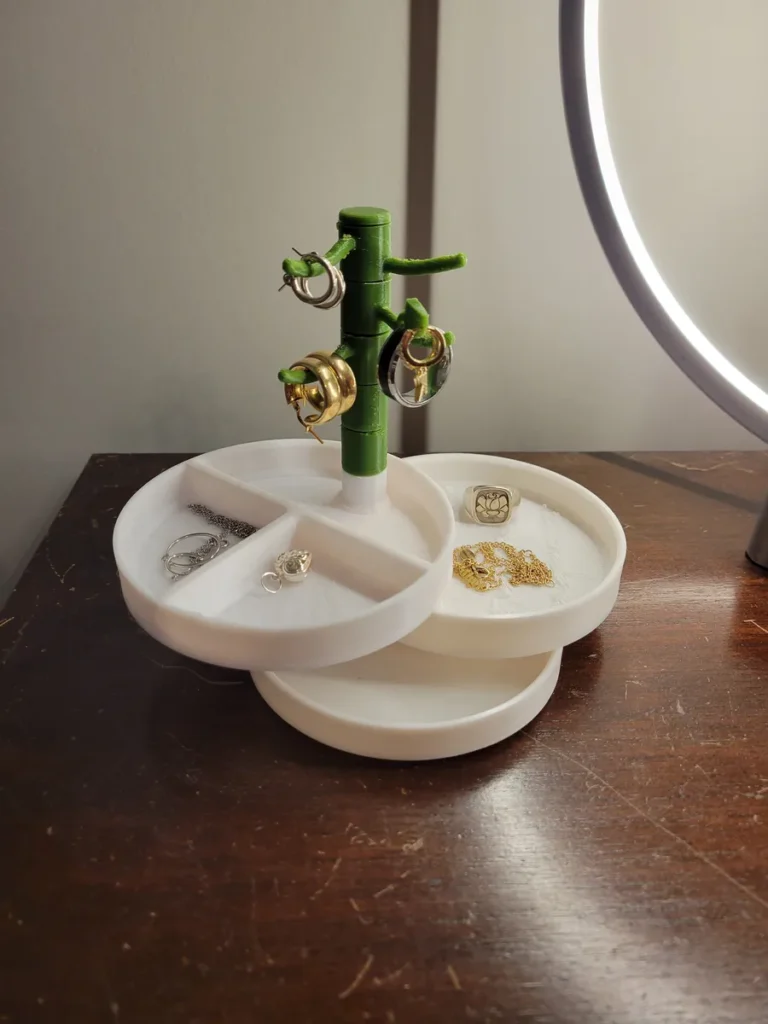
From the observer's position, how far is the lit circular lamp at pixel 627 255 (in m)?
0.65

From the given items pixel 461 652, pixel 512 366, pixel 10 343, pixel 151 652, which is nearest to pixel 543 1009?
pixel 461 652

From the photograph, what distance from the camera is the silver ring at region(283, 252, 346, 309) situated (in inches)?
20.2

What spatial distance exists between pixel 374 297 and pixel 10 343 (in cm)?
49

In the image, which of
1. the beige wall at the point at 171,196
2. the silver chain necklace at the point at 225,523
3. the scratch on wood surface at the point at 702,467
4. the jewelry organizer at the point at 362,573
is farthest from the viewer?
the scratch on wood surface at the point at 702,467

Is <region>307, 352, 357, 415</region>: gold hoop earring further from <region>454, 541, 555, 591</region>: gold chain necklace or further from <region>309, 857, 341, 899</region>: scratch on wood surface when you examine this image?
<region>309, 857, 341, 899</region>: scratch on wood surface

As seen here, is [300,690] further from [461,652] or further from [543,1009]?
[543,1009]

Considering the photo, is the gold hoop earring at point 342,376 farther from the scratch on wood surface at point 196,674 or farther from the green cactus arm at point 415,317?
the scratch on wood surface at point 196,674

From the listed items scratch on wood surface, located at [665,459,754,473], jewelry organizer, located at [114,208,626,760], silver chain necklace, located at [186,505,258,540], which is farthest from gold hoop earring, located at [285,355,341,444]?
scratch on wood surface, located at [665,459,754,473]

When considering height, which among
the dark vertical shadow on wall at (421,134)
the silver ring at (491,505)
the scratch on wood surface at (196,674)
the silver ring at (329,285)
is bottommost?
the scratch on wood surface at (196,674)

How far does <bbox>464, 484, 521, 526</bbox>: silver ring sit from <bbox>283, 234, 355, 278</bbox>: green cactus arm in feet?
0.82

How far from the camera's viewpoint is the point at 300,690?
54 cm

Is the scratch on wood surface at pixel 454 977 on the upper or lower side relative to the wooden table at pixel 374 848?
lower

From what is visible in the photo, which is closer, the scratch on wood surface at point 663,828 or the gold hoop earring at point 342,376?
the scratch on wood surface at point 663,828

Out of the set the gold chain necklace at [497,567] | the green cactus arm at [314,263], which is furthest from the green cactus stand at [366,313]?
the gold chain necklace at [497,567]
